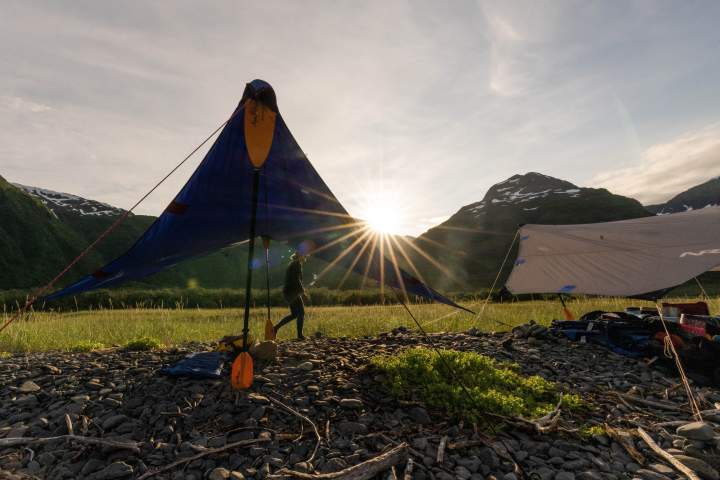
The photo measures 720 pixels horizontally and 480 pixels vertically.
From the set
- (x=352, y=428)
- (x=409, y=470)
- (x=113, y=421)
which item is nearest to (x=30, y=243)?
(x=113, y=421)

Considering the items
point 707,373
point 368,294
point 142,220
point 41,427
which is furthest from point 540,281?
point 142,220

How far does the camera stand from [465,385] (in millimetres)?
4938

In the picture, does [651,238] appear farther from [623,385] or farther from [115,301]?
[115,301]

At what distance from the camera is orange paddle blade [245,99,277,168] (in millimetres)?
5789

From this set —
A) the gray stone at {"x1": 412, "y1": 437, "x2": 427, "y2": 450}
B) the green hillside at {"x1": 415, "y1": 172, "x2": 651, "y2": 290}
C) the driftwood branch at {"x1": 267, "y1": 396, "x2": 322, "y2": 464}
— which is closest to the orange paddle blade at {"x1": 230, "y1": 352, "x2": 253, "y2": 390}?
the driftwood branch at {"x1": 267, "y1": 396, "x2": 322, "y2": 464}

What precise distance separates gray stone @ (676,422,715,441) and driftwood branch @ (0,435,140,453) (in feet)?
19.8

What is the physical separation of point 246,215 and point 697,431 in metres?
6.95

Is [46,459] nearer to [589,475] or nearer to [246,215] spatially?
[246,215]

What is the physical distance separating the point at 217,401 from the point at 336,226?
119 inches

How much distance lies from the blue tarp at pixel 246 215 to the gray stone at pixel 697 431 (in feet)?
9.86

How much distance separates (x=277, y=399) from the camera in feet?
15.7

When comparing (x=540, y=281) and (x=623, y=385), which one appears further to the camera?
(x=540, y=281)

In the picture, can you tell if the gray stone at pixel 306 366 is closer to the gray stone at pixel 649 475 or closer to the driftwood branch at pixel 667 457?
the gray stone at pixel 649 475

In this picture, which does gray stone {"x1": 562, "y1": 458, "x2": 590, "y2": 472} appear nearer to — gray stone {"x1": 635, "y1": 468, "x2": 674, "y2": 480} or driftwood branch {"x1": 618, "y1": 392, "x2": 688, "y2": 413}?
gray stone {"x1": 635, "y1": 468, "x2": 674, "y2": 480}
